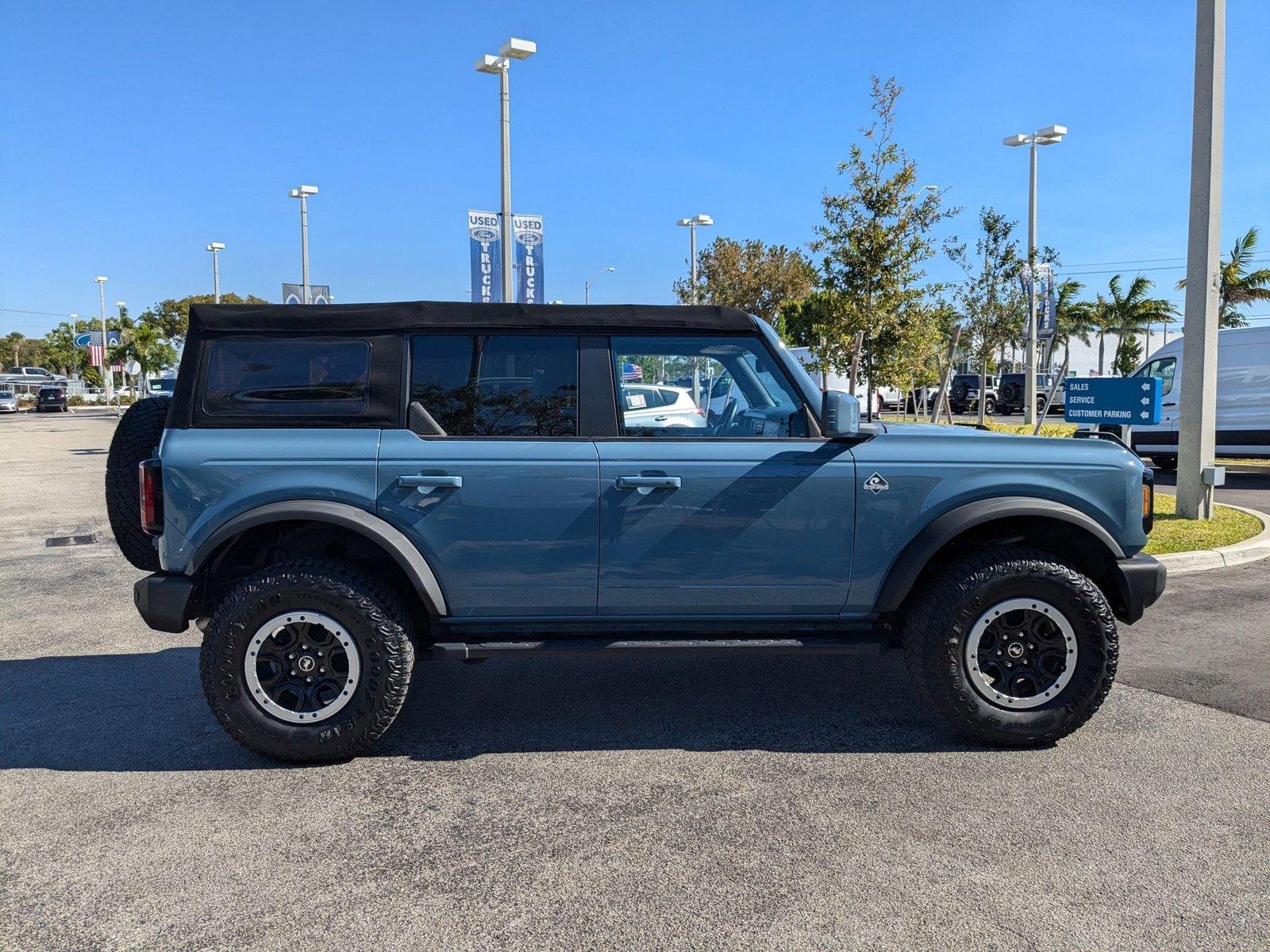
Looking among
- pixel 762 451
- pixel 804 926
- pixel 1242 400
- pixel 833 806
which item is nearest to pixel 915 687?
pixel 833 806

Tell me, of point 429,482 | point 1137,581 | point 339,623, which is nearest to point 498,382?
point 429,482

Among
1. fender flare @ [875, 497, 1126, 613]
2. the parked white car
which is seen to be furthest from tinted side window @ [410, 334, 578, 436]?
fender flare @ [875, 497, 1126, 613]

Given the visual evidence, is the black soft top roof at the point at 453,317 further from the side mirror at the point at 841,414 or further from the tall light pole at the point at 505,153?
the tall light pole at the point at 505,153

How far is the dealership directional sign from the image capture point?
423 inches

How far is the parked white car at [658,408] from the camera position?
4.51 m

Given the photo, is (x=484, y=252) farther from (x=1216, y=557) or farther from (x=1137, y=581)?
(x=1137, y=581)

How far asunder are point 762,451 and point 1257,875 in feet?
7.50

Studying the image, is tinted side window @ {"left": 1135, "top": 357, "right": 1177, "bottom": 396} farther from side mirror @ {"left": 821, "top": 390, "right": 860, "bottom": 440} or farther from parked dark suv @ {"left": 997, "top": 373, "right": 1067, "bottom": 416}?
parked dark suv @ {"left": 997, "top": 373, "right": 1067, "bottom": 416}

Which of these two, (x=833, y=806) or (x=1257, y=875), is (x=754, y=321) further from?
(x=1257, y=875)

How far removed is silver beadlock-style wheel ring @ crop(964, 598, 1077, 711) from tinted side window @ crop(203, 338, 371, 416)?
2853 mm

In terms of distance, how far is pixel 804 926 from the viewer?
299 cm

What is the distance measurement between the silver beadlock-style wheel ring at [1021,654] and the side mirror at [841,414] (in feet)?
3.27

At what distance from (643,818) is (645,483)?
52.5 inches

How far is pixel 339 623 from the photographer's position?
4.25 m
